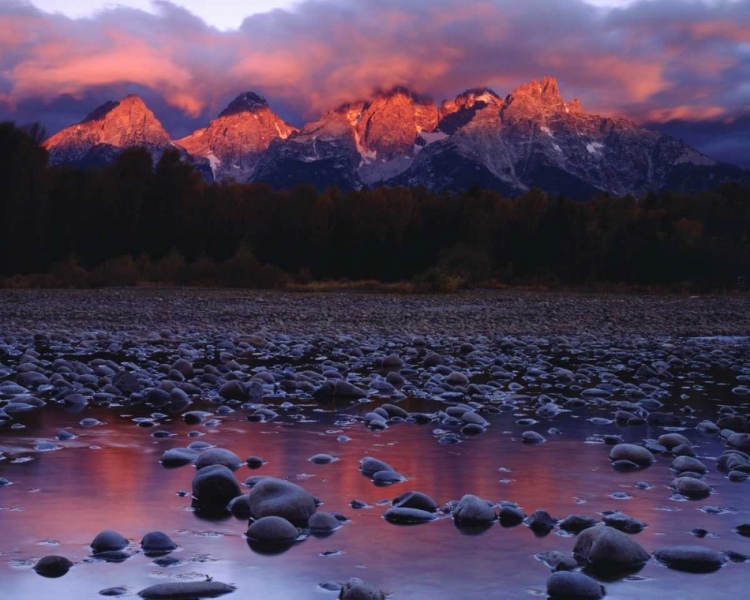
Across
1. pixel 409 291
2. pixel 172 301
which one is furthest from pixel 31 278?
pixel 409 291

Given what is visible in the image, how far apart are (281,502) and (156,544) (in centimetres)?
69

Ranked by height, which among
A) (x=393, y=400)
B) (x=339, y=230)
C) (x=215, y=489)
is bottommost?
(x=393, y=400)

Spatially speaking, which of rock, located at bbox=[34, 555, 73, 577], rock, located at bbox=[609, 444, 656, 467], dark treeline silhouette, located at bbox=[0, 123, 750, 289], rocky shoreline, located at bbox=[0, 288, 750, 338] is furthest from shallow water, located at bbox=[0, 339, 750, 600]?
dark treeline silhouette, located at bbox=[0, 123, 750, 289]

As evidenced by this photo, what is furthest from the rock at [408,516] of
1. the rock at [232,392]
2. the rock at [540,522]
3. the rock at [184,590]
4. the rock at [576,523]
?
the rock at [232,392]

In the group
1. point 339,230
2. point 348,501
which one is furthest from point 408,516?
point 339,230

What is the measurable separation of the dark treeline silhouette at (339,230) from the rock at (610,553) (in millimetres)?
36662

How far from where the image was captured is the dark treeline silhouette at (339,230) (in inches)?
1704

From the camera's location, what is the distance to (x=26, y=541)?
3.65 m

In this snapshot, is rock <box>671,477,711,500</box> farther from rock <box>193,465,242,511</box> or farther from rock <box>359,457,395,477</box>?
rock <box>193,465,242,511</box>

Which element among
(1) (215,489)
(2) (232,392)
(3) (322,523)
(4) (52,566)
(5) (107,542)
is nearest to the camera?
(4) (52,566)

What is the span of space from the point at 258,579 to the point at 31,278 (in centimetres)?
3577

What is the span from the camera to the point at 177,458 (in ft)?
17.4

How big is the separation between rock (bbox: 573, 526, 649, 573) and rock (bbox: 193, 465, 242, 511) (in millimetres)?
1804

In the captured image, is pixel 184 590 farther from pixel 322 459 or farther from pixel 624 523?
pixel 322 459
